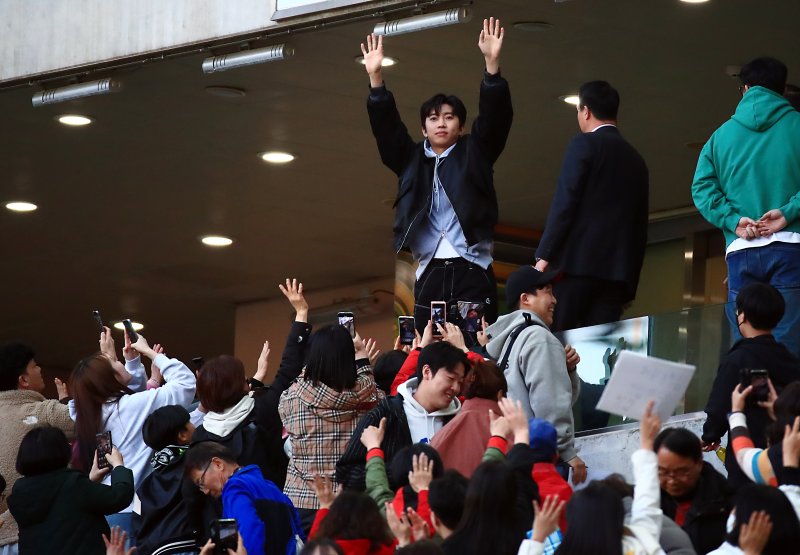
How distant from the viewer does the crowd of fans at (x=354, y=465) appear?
5914mm

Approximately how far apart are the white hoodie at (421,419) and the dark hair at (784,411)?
5.41 ft

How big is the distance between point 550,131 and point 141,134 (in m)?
3.63

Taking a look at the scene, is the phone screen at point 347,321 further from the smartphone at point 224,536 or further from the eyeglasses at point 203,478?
the smartphone at point 224,536

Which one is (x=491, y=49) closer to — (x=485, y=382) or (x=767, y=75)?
(x=767, y=75)

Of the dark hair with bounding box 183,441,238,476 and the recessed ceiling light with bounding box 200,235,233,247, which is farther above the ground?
the recessed ceiling light with bounding box 200,235,233,247

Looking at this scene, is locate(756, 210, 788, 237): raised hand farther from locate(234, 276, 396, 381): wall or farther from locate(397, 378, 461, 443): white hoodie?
locate(234, 276, 396, 381): wall

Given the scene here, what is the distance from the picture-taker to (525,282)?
8.18 m

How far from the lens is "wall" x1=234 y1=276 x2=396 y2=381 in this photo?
2081 centimetres

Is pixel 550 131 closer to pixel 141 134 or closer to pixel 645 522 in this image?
pixel 141 134

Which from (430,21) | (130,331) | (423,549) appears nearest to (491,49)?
(430,21)

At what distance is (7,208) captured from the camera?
1725 centimetres

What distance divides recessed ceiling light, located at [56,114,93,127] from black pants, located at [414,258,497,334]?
546 cm

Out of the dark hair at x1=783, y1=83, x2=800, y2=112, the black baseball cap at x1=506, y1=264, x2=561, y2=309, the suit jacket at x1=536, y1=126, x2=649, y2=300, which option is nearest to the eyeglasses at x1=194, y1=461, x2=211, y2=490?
the black baseball cap at x1=506, y1=264, x2=561, y2=309

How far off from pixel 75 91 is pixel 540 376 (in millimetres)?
Answer: 5997
